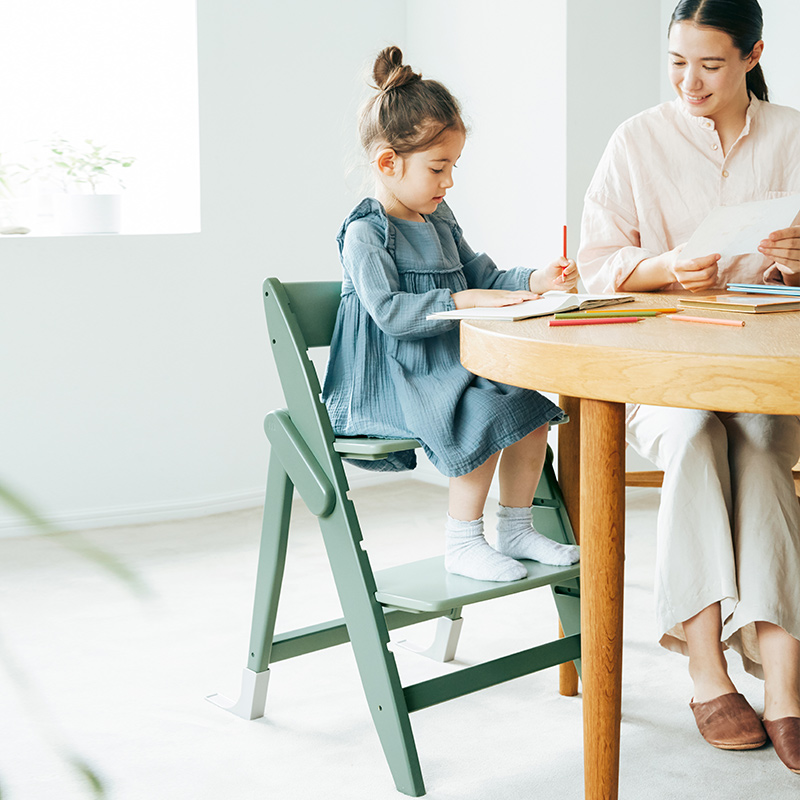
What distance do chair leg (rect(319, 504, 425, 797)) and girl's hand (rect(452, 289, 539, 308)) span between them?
1.16 feet

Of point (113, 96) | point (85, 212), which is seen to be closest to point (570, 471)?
point (85, 212)

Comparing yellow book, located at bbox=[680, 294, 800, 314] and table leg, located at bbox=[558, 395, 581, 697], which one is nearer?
yellow book, located at bbox=[680, 294, 800, 314]

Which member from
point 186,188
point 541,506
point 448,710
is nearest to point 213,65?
point 186,188

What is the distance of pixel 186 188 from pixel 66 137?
1.34ft

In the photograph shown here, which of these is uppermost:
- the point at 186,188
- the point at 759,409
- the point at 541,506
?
the point at 186,188

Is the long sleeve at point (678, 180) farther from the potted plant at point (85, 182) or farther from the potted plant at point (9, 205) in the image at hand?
the potted plant at point (9, 205)

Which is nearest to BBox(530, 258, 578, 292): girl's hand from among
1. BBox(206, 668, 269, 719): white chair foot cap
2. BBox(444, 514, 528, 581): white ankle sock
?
BBox(444, 514, 528, 581): white ankle sock

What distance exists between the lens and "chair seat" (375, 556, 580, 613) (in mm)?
1412

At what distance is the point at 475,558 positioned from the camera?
152 cm

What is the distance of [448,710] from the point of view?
174 centimetres

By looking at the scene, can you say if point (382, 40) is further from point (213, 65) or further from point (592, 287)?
point (592, 287)

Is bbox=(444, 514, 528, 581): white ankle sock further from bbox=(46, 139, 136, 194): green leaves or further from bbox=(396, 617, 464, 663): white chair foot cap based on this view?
bbox=(46, 139, 136, 194): green leaves

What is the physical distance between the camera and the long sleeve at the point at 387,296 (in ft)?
4.96

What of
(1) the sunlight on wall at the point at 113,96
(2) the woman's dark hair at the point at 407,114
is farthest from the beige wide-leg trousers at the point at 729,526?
(1) the sunlight on wall at the point at 113,96
